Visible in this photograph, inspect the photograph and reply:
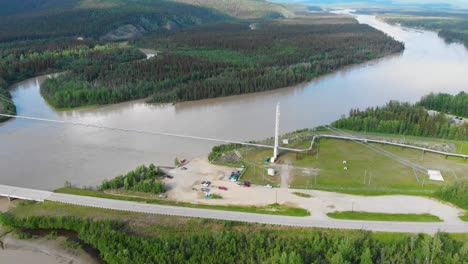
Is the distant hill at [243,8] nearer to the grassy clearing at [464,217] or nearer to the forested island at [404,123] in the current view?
the forested island at [404,123]

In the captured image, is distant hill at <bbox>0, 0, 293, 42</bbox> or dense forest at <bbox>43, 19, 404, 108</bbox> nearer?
dense forest at <bbox>43, 19, 404, 108</bbox>

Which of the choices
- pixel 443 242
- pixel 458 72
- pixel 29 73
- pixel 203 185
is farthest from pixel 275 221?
pixel 458 72

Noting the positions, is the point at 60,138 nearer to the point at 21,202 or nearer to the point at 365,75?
the point at 21,202

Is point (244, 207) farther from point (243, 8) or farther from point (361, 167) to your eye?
point (243, 8)

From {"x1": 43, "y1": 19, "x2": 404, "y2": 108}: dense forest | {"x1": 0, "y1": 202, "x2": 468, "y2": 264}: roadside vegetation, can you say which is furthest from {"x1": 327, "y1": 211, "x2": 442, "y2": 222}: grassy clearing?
{"x1": 43, "y1": 19, "x2": 404, "y2": 108}: dense forest

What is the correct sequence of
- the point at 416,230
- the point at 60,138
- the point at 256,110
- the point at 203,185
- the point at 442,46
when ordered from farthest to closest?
the point at 442,46, the point at 256,110, the point at 60,138, the point at 203,185, the point at 416,230

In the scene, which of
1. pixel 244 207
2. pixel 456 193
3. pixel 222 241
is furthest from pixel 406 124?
pixel 222 241

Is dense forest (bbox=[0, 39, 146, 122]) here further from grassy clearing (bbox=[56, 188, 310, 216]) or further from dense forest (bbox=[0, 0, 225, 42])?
grassy clearing (bbox=[56, 188, 310, 216])
